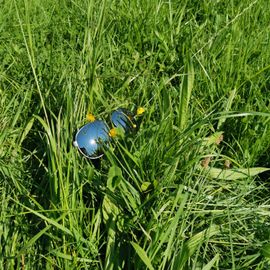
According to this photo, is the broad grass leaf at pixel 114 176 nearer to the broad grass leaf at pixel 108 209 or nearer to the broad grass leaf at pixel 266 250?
the broad grass leaf at pixel 108 209

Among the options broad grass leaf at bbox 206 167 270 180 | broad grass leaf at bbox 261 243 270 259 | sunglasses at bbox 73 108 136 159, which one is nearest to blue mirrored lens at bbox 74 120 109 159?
sunglasses at bbox 73 108 136 159

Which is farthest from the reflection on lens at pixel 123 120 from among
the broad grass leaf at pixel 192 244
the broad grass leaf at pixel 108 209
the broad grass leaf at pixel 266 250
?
the broad grass leaf at pixel 266 250

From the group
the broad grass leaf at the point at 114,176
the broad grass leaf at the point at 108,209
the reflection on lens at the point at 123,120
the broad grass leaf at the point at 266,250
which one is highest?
the reflection on lens at the point at 123,120

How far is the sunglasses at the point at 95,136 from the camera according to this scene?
5.04 feet

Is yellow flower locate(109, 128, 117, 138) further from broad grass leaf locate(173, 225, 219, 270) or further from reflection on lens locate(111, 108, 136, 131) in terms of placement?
broad grass leaf locate(173, 225, 219, 270)

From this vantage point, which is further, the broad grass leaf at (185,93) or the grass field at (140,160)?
the broad grass leaf at (185,93)

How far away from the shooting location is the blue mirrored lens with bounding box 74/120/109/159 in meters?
1.53

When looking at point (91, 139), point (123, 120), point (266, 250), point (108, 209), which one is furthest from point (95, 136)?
point (266, 250)

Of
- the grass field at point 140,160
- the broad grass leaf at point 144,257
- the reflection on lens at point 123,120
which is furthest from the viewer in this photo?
the reflection on lens at point 123,120

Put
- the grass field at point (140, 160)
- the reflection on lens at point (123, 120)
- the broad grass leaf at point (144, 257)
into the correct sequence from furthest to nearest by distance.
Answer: the reflection on lens at point (123, 120) → the grass field at point (140, 160) → the broad grass leaf at point (144, 257)

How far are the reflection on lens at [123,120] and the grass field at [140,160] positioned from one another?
A: 0.05m

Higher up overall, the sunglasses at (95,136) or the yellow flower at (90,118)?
the yellow flower at (90,118)

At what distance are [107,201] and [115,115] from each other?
35 centimetres

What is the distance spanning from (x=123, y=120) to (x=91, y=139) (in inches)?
6.5
